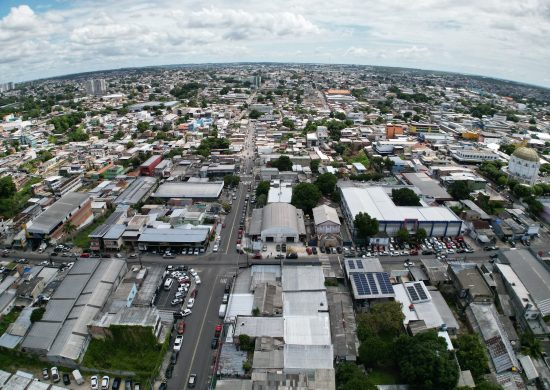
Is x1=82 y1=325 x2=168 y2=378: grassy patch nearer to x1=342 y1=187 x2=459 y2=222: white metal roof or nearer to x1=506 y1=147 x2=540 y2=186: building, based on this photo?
x1=342 y1=187 x2=459 y2=222: white metal roof

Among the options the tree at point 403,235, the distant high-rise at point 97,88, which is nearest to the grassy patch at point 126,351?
the tree at point 403,235

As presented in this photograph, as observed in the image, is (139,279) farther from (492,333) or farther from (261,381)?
(492,333)

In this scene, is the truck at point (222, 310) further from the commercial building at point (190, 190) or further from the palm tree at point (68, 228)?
the commercial building at point (190, 190)

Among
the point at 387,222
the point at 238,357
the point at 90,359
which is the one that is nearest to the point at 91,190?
the point at 90,359

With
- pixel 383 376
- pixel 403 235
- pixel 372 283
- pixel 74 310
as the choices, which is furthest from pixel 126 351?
pixel 403 235

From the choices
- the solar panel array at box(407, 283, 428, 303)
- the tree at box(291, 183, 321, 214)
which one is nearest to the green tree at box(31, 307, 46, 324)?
the tree at box(291, 183, 321, 214)
